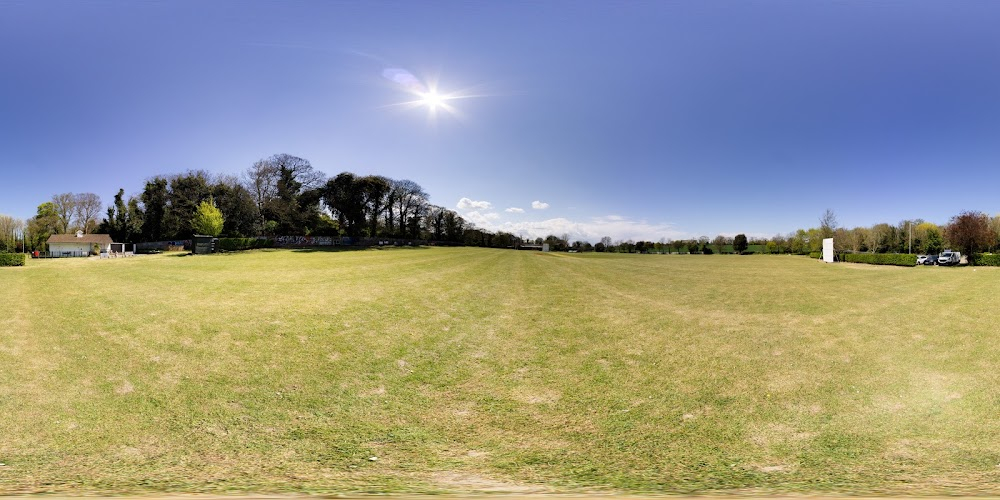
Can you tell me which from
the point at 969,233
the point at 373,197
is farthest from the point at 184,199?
the point at 969,233

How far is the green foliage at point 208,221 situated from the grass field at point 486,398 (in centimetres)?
4249

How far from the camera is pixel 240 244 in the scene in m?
48.0

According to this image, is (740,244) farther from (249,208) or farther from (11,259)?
(11,259)

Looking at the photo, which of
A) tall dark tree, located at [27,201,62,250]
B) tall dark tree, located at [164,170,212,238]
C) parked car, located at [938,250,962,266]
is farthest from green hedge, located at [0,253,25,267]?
parked car, located at [938,250,962,266]

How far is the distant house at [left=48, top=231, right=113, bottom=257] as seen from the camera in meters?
52.0

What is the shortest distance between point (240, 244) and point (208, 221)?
5.14m

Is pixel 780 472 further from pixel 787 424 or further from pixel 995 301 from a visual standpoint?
pixel 995 301

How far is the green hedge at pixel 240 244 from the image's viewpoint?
4515 cm

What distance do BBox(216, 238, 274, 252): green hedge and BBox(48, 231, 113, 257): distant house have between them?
18.2 meters

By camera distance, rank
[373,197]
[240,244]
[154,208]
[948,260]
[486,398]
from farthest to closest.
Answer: [373,197] → [154,208] → [240,244] → [948,260] → [486,398]

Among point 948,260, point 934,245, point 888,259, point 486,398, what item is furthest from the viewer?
point 934,245

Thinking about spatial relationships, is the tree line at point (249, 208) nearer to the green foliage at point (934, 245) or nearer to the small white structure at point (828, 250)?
the small white structure at point (828, 250)

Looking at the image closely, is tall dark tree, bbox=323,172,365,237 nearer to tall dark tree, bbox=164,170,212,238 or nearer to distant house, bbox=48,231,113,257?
tall dark tree, bbox=164,170,212,238

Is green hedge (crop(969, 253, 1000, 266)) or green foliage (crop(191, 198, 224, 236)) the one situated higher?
green foliage (crop(191, 198, 224, 236))
